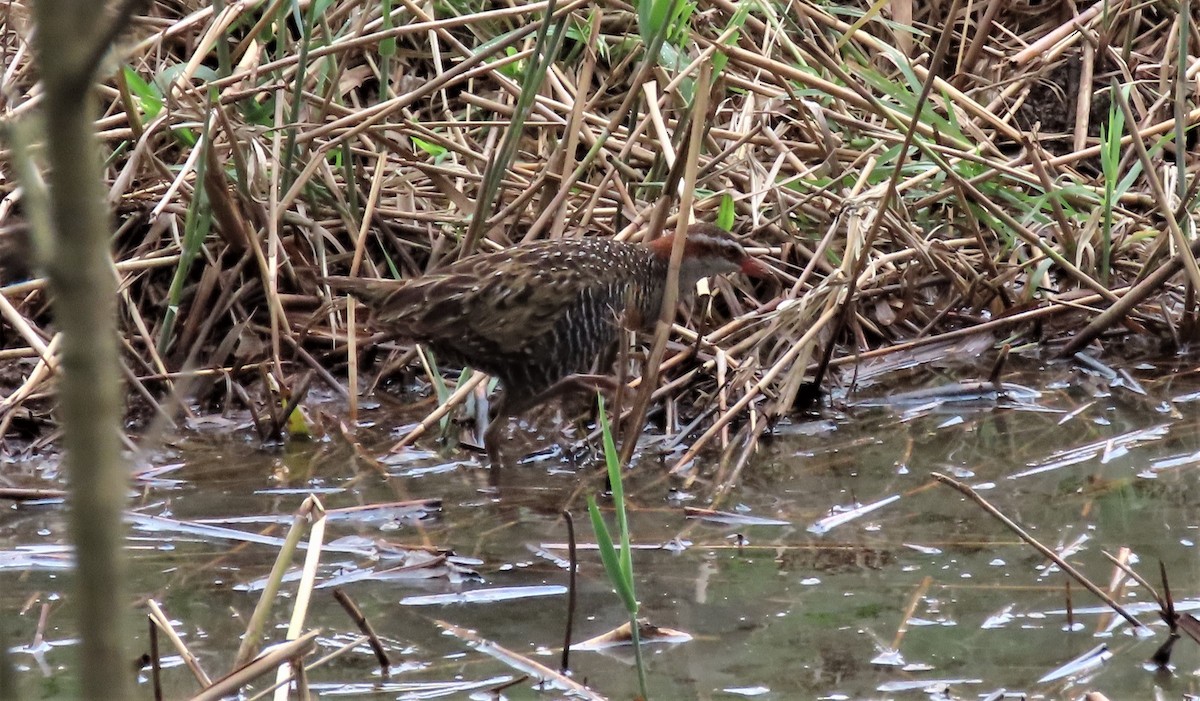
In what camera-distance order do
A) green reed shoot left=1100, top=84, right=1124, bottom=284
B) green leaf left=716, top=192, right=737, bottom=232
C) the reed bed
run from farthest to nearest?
green leaf left=716, top=192, right=737, bottom=232 < green reed shoot left=1100, top=84, right=1124, bottom=284 < the reed bed

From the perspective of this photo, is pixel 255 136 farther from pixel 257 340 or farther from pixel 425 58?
pixel 425 58

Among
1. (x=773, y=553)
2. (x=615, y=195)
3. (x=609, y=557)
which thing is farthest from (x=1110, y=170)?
(x=609, y=557)

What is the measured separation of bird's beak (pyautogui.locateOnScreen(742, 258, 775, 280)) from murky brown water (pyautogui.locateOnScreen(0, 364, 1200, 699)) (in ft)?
1.57

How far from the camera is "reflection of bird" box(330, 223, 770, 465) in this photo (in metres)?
3.78

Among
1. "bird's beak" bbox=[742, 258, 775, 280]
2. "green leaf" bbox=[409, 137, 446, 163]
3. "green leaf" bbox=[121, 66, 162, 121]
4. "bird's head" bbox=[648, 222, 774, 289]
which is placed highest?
"green leaf" bbox=[121, 66, 162, 121]

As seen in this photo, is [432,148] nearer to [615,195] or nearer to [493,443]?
[615,195]

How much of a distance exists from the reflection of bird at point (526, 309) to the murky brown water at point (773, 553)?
25cm

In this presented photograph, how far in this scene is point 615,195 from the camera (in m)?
4.84

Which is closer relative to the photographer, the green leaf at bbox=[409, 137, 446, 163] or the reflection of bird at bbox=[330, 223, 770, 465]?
the reflection of bird at bbox=[330, 223, 770, 465]

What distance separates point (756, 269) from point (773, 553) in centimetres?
147

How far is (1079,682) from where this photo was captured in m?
2.30

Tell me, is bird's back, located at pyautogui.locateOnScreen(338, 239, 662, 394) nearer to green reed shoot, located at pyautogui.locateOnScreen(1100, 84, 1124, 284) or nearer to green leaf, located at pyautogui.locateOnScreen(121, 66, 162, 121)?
green leaf, located at pyautogui.locateOnScreen(121, 66, 162, 121)

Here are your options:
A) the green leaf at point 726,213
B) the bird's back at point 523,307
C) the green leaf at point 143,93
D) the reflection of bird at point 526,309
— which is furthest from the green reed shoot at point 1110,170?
the green leaf at point 143,93

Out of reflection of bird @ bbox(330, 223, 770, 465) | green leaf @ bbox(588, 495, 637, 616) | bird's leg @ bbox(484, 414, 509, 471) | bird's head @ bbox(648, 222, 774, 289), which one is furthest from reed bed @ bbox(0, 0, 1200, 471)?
green leaf @ bbox(588, 495, 637, 616)
